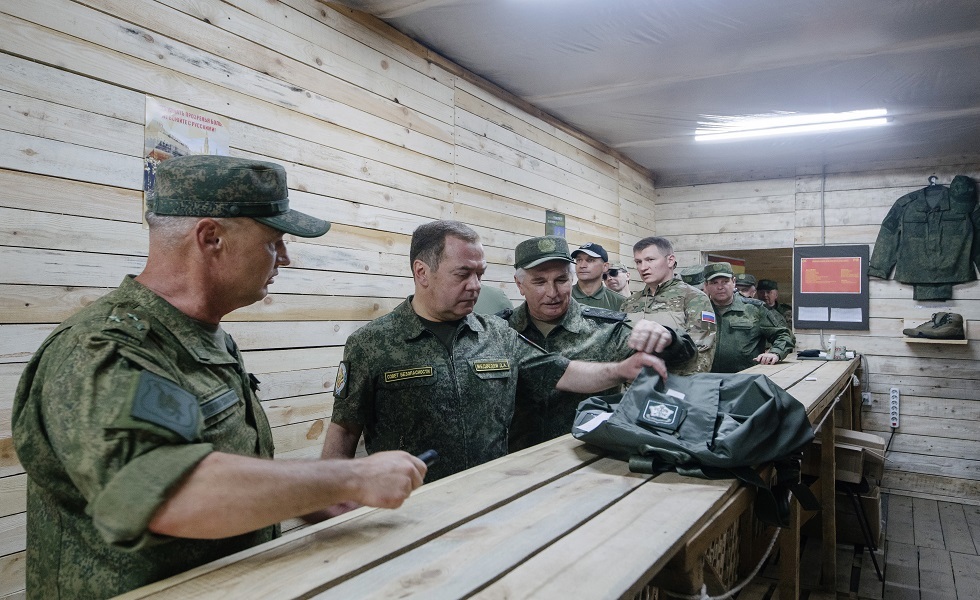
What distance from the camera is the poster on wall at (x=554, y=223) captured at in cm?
485

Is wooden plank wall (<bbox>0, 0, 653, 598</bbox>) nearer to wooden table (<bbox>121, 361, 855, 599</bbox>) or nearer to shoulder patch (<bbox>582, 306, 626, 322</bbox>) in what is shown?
shoulder patch (<bbox>582, 306, 626, 322</bbox>)

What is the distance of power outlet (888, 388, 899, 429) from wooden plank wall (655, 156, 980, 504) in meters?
0.04

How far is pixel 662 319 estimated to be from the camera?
13.2 feet

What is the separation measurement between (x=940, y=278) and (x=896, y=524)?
2.38 meters

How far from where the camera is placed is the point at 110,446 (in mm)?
900

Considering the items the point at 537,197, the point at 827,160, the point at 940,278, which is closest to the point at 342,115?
the point at 537,197

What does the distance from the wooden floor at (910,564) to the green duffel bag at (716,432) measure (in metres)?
2.15

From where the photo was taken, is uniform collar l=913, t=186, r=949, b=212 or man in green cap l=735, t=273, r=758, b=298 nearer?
uniform collar l=913, t=186, r=949, b=212

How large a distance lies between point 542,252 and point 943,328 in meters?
5.02

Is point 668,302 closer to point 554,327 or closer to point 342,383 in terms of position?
point 554,327

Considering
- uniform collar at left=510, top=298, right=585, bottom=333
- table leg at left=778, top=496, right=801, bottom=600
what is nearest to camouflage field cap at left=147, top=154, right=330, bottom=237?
uniform collar at left=510, top=298, right=585, bottom=333

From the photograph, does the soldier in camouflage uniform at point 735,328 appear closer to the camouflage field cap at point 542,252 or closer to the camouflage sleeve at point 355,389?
the camouflage field cap at point 542,252

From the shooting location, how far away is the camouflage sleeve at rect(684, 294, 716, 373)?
3898mm

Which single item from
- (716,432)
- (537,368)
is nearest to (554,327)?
(537,368)
